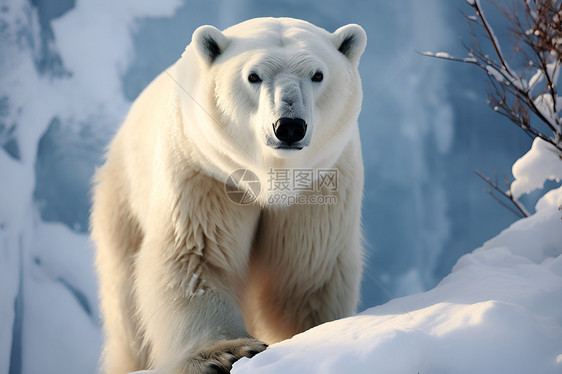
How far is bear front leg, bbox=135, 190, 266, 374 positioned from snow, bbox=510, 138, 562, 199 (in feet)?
6.21

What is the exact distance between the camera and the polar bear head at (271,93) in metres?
2.71

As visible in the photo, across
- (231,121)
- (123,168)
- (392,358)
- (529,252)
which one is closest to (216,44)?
(231,121)

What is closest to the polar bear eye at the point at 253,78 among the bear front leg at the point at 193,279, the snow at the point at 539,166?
the bear front leg at the point at 193,279

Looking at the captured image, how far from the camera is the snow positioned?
3658mm

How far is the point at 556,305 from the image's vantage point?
90.4 inches

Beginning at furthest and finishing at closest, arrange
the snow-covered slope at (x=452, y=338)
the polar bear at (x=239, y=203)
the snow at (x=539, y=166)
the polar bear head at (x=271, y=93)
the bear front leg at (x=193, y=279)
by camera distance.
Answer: the snow at (x=539, y=166)
the bear front leg at (x=193, y=279)
the polar bear at (x=239, y=203)
the polar bear head at (x=271, y=93)
the snow-covered slope at (x=452, y=338)

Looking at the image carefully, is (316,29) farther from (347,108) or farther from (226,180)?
(226,180)

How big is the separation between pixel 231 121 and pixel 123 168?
4.31ft

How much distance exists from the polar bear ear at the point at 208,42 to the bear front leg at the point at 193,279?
0.78m
